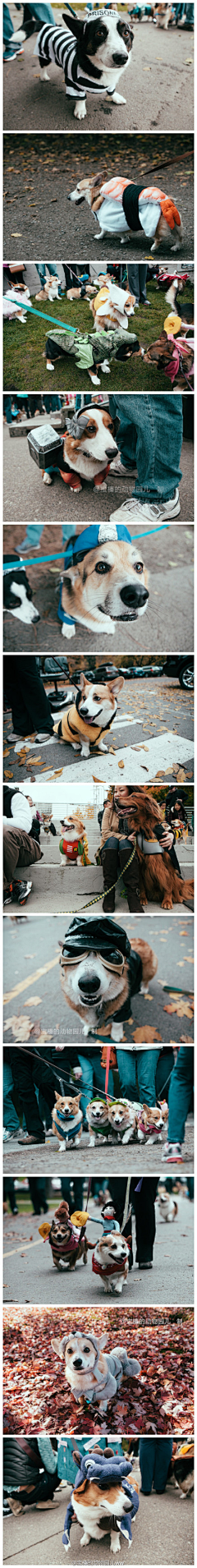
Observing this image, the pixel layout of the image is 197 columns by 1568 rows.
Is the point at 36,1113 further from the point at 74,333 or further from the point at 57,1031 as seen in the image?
the point at 74,333

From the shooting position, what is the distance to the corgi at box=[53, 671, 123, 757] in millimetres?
3174

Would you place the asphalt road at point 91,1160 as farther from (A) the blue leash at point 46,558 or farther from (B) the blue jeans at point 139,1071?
(A) the blue leash at point 46,558

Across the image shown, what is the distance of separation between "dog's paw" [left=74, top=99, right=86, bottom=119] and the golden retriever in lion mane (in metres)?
2.62

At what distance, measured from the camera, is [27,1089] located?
10.7 feet

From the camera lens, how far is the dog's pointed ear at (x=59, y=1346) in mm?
3133

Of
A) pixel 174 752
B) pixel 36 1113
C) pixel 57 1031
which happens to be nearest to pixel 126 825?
pixel 174 752

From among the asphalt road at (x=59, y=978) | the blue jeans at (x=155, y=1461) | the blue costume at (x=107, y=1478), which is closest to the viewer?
the blue costume at (x=107, y=1478)

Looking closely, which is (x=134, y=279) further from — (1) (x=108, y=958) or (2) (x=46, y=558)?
(1) (x=108, y=958)

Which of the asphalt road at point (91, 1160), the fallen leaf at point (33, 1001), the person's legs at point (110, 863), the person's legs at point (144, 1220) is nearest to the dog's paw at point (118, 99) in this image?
the person's legs at point (110, 863)

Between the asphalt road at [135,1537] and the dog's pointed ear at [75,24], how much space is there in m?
5.36

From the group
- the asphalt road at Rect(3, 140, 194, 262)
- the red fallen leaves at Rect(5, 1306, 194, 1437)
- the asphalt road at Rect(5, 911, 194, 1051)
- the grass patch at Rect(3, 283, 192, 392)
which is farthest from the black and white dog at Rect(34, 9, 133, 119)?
the red fallen leaves at Rect(5, 1306, 194, 1437)

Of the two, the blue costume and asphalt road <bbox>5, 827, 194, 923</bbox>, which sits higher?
asphalt road <bbox>5, 827, 194, 923</bbox>

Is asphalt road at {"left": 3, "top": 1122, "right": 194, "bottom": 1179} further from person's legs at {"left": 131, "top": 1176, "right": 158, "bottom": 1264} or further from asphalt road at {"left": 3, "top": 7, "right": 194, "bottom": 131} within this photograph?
asphalt road at {"left": 3, "top": 7, "right": 194, "bottom": 131}

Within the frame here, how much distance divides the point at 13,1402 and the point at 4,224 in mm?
4543
